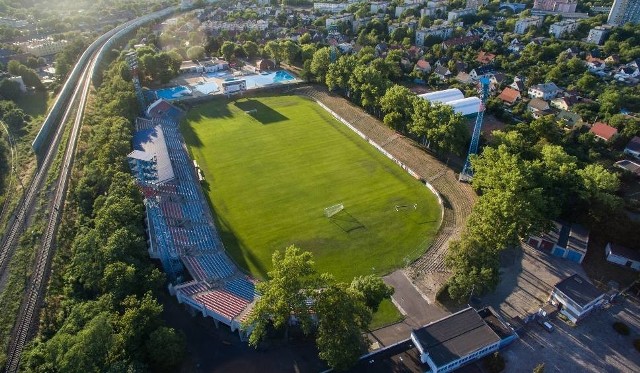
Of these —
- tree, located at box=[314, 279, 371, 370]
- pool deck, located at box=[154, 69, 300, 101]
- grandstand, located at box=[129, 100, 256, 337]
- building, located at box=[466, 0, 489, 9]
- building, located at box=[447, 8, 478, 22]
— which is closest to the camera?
tree, located at box=[314, 279, 371, 370]

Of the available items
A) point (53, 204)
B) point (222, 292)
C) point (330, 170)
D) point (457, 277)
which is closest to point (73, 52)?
point (53, 204)

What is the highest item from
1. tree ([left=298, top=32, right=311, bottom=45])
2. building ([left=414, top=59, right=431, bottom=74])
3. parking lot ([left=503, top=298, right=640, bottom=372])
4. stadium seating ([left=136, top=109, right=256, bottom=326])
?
tree ([left=298, top=32, right=311, bottom=45])

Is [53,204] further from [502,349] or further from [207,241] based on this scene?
Result: [502,349]

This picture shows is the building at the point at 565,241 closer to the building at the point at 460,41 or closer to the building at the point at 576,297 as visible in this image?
the building at the point at 576,297

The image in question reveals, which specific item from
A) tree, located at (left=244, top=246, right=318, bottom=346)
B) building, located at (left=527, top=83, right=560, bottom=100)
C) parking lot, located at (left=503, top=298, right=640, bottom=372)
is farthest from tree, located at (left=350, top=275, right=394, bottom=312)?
building, located at (left=527, top=83, right=560, bottom=100)

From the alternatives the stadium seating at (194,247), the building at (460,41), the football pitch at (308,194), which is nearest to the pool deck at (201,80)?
the football pitch at (308,194)

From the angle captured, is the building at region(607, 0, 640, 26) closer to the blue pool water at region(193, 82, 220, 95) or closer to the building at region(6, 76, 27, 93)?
the blue pool water at region(193, 82, 220, 95)
